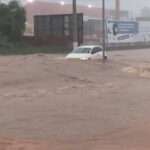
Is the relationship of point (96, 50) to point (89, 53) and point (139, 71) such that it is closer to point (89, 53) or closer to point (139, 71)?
point (89, 53)

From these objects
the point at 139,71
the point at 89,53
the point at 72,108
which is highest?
the point at 89,53

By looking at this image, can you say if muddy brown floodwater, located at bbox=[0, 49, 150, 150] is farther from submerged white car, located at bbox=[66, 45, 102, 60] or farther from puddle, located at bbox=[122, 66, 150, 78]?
submerged white car, located at bbox=[66, 45, 102, 60]

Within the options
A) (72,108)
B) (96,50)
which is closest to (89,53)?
(96,50)

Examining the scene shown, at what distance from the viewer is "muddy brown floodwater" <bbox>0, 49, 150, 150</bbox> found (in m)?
11.9

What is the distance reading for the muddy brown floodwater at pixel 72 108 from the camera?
11906mm

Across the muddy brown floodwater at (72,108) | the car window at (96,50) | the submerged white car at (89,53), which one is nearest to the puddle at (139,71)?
the muddy brown floodwater at (72,108)

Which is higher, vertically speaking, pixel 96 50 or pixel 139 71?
pixel 96 50

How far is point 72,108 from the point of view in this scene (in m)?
17.5

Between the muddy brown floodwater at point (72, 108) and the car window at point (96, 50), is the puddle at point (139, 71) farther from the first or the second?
the car window at point (96, 50)

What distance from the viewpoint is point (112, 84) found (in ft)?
85.4

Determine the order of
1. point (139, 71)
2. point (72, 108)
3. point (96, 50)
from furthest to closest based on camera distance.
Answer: point (96, 50) < point (139, 71) < point (72, 108)

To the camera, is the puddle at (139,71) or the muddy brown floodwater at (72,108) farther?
the puddle at (139,71)

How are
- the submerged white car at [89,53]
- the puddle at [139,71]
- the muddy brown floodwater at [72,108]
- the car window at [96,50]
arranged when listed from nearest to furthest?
the muddy brown floodwater at [72,108] < the puddle at [139,71] < the submerged white car at [89,53] < the car window at [96,50]

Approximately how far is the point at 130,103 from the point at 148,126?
17.1ft
